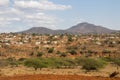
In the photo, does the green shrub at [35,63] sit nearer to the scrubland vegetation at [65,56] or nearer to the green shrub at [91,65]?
the scrubland vegetation at [65,56]

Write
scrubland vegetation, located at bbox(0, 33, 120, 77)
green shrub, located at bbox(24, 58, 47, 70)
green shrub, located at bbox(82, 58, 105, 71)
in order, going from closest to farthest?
green shrub, located at bbox(82, 58, 105, 71)
green shrub, located at bbox(24, 58, 47, 70)
scrubland vegetation, located at bbox(0, 33, 120, 77)

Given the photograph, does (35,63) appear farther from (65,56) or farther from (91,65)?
(65,56)

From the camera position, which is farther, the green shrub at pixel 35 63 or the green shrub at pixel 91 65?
the green shrub at pixel 35 63

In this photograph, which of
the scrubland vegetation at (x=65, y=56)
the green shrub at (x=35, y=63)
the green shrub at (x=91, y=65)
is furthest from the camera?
the scrubland vegetation at (x=65, y=56)

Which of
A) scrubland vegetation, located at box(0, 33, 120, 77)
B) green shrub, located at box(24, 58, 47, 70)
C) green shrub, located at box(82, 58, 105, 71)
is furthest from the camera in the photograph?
scrubland vegetation, located at box(0, 33, 120, 77)

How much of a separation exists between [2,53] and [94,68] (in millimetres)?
47061

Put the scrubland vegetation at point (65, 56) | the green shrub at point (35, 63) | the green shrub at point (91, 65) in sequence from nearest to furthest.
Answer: the green shrub at point (91, 65) → the green shrub at point (35, 63) → the scrubland vegetation at point (65, 56)

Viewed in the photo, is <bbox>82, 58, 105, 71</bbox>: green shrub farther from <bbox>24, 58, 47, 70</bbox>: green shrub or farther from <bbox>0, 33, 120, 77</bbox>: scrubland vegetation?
<bbox>24, 58, 47, 70</bbox>: green shrub

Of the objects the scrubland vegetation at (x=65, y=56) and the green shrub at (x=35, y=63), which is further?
the scrubland vegetation at (x=65, y=56)

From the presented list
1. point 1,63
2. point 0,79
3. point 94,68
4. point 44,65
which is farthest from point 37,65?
point 0,79

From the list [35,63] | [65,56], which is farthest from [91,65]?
[65,56]

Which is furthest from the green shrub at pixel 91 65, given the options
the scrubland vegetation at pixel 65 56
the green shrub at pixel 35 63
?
the green shrub at pixel 35 63

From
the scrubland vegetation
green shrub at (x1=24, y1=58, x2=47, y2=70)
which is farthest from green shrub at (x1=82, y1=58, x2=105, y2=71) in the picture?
green shrub at (x1=24, y1=58, x2=47, y2=70)

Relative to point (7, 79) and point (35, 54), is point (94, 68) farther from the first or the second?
point (35, 54)
